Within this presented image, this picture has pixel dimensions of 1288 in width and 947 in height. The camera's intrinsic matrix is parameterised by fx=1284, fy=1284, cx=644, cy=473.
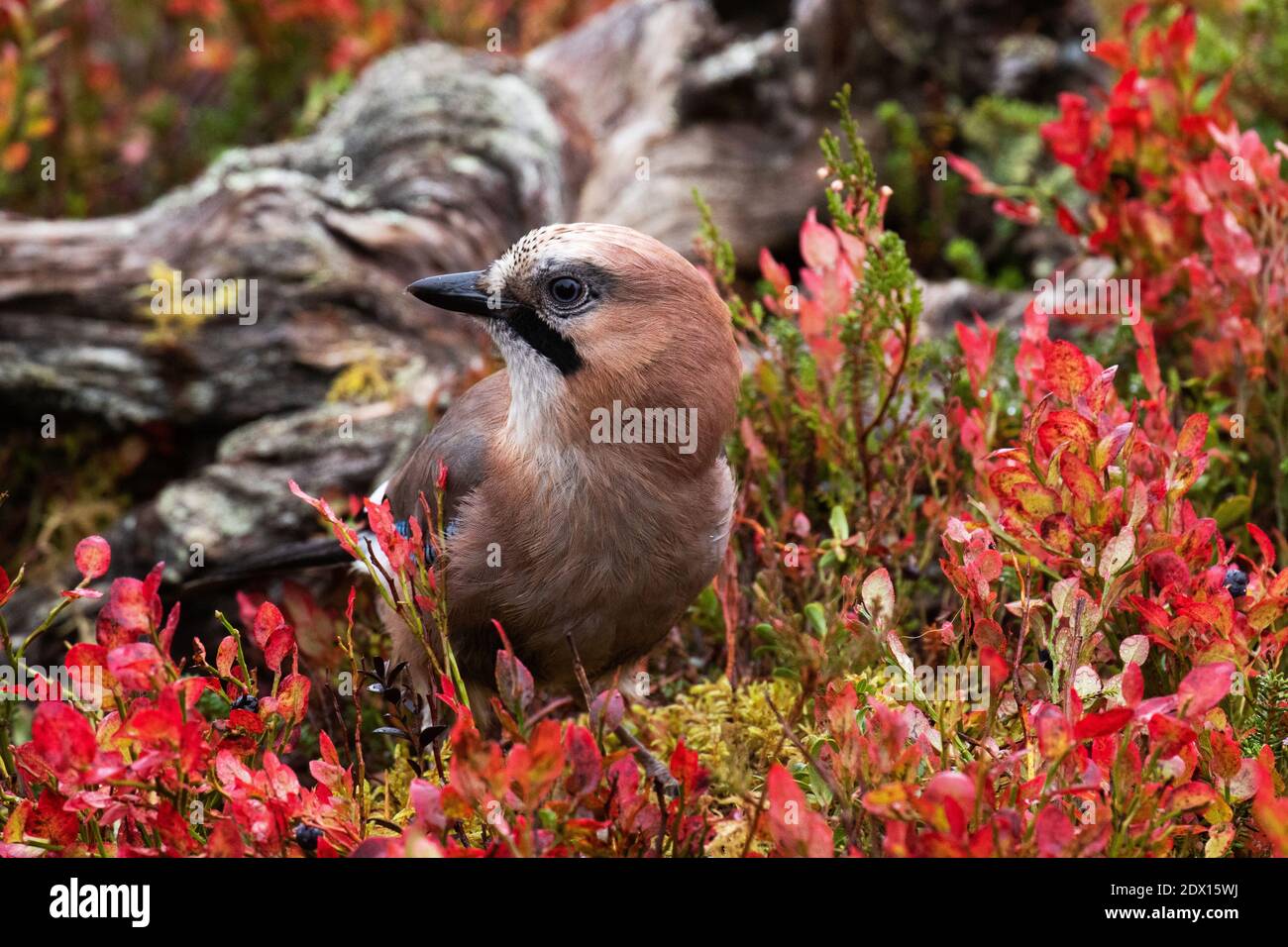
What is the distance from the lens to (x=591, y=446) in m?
2.71

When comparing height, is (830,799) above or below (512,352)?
below

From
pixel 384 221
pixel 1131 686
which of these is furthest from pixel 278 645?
pixel 384 221

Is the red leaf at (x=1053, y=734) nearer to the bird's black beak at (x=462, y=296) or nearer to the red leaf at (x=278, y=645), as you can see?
the red leaf at (x=278, y=645)

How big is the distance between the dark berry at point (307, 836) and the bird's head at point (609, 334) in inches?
39.5

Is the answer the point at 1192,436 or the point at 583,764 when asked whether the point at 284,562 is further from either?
the point at 1192,436

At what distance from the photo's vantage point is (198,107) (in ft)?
22.2

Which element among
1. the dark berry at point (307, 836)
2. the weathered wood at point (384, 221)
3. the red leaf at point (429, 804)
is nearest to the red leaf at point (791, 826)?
the red leaf at point (429, 804)

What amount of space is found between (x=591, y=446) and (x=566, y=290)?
13.2 inches

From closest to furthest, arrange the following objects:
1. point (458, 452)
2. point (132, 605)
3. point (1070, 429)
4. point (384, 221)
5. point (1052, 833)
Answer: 1. point (1052, 833)
2. point (132, 605)
3. point (1070, 429)
4. point (458, 452)
5. point (384, 221)

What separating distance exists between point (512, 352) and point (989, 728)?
1304 millimetres

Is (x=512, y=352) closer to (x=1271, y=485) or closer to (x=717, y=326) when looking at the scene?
(x=717, y=326)

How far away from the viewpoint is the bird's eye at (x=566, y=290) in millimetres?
2715
